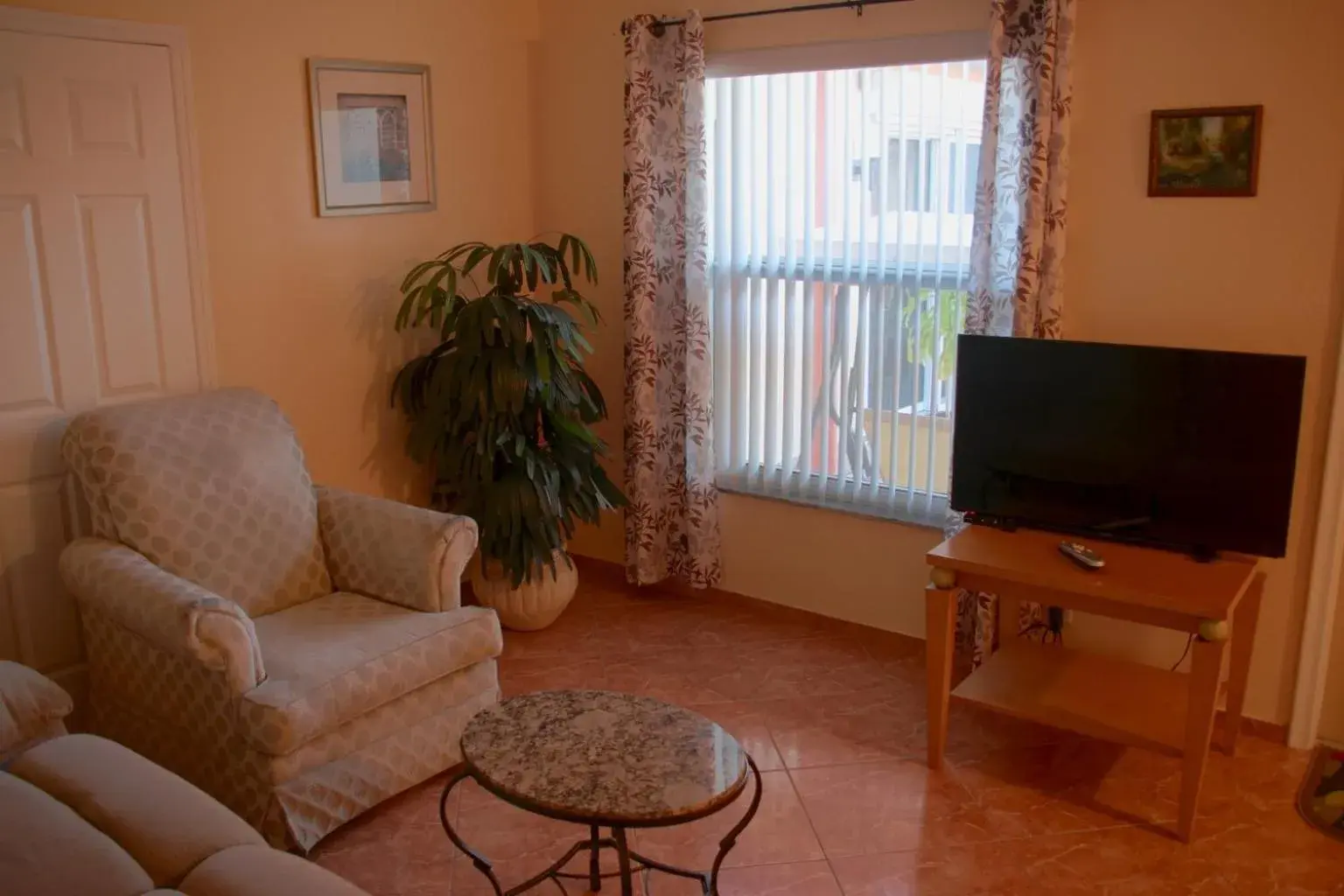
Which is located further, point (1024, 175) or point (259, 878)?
point (1024, 175)

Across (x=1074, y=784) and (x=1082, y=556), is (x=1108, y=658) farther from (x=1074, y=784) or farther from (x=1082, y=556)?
(x=1082, y=556)

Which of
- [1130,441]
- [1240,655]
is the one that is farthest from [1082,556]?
[1240,655]

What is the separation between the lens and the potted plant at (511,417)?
3.76 m

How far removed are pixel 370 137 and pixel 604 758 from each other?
2.51 metres

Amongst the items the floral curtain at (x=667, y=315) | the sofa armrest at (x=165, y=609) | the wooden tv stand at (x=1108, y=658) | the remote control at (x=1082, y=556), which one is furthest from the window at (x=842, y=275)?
the sofa armrest at (x=165, y=609)

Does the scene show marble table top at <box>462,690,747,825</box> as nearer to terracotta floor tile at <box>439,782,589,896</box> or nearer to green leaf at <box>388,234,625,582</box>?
terracotta floor tile at <box>439,782,589,896</box>

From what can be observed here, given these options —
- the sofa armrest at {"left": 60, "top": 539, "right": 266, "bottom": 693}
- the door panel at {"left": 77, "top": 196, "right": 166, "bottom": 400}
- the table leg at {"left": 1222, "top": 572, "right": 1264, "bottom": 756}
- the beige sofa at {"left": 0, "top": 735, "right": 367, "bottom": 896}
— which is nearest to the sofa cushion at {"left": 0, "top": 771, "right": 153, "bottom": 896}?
the beige sofa at {"left": 0, "top": 735, "right": 367, "bottom": 896}

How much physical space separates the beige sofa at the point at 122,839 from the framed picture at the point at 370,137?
2.13 metres

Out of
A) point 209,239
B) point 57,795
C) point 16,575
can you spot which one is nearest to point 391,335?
point 209,239

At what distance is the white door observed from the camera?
3.07 meters

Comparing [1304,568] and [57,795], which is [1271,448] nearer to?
[1304,568]

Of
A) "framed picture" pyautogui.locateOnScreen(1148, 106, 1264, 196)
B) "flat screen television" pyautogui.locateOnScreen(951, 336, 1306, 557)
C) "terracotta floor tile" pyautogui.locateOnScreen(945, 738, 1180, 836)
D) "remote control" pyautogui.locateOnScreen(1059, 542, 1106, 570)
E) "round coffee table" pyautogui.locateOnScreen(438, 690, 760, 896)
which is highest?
"framed picture" pyautogui.locateOnScreen(1148, 106, 1264, 196)

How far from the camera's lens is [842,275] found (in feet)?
12.7

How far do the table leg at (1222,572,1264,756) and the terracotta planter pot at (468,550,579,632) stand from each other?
218 cm
